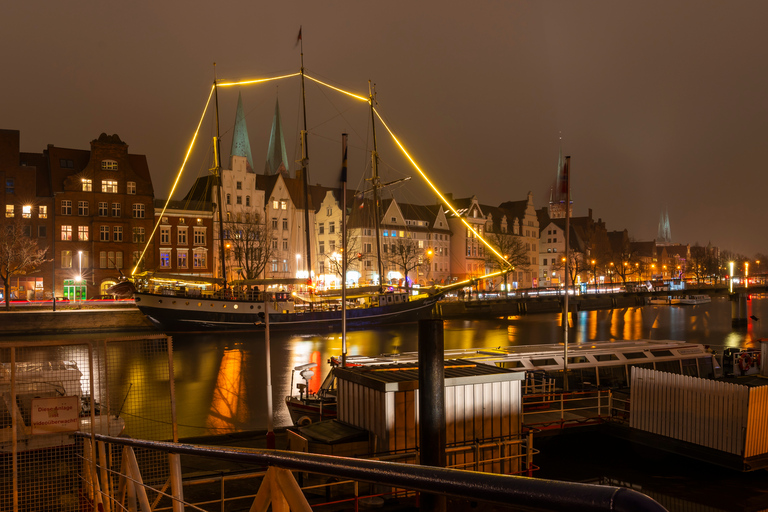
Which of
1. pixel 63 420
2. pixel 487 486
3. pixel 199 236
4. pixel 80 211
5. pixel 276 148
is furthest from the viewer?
pixel 276 148

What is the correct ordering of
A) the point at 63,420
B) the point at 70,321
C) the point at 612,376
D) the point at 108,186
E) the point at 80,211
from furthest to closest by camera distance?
the point at 108,186 < the point at 80,211 < the point at 70,321 < the point at 612,376 < the point at 63,420

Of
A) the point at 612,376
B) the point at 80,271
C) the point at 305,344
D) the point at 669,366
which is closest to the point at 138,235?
the point at 80,271

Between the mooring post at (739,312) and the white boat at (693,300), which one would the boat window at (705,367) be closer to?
the mooring post at (739,312)

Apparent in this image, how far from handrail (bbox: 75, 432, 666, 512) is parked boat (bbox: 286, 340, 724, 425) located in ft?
57.7

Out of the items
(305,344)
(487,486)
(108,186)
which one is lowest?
(305,344)

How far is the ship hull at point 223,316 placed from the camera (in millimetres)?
50625

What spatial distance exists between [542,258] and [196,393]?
4141 inches

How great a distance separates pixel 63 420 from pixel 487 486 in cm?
948

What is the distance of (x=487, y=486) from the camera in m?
1.82

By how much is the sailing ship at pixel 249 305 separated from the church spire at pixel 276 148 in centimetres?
7310

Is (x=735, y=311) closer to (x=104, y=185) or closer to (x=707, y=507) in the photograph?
(x=707, y=507)

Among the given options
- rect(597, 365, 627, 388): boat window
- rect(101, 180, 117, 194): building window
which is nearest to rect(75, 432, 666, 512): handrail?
rect(597, 365, 627, 388): boat window

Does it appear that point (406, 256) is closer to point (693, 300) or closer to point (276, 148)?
point (693, 300)

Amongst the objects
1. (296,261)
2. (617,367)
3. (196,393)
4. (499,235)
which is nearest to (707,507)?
(617,367)
